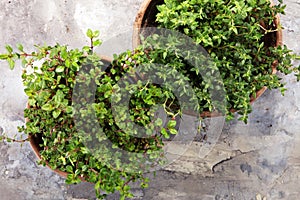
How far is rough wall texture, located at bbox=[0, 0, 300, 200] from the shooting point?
2.34 meters

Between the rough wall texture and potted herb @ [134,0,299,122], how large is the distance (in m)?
0.49

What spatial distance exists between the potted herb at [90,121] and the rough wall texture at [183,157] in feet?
1.94

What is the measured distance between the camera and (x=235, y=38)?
5.94ft

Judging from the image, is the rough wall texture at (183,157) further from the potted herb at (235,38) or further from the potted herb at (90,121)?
the potted herb at (90,121)

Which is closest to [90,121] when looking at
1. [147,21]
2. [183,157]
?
[147,21]

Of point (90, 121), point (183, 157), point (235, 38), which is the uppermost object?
point (235, 38)

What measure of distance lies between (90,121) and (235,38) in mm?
742

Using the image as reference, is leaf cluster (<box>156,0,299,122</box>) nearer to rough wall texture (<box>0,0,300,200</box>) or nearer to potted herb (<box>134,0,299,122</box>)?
potted herb (<box>134,0,299,122</box>)

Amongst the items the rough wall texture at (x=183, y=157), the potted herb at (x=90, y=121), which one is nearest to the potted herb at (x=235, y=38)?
the potted herb at (x=90, y=121)

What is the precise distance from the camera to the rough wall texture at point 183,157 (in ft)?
7.69

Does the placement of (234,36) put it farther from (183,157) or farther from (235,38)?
(183,157)

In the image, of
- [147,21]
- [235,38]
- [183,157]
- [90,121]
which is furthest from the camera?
[183,157]

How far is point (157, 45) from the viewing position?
174 centimetres

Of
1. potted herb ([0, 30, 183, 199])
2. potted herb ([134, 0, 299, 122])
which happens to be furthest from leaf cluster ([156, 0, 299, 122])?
potted herb ([0, 30, 183, 199])
